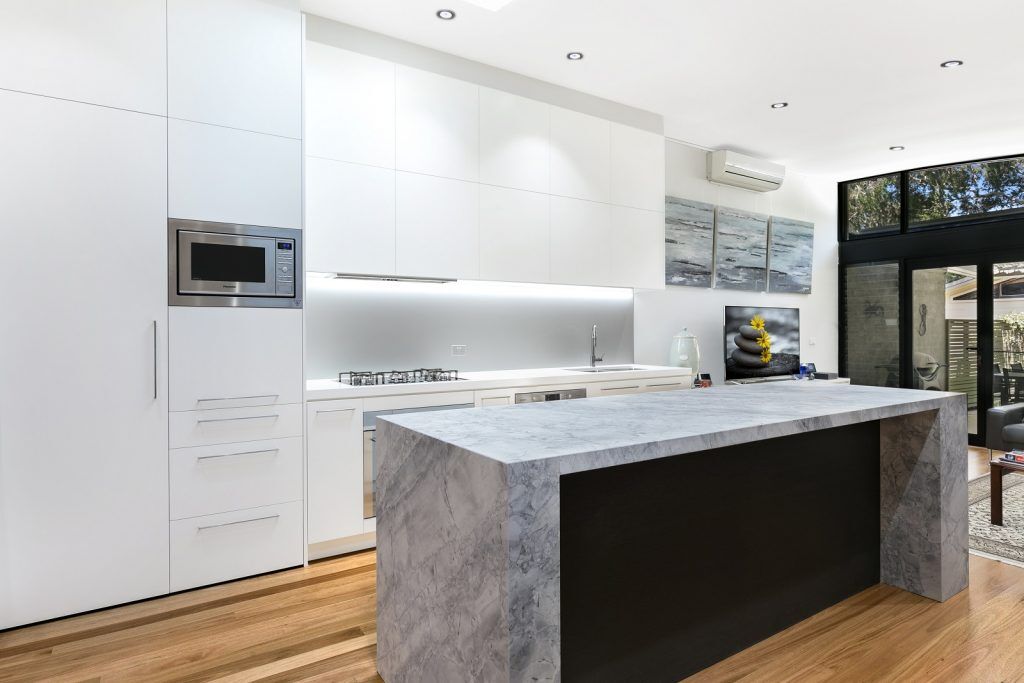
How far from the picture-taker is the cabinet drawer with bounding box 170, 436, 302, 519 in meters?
2.69

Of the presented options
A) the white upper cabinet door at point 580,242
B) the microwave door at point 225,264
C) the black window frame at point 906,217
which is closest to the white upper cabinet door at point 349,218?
the microwave door at point 225,264

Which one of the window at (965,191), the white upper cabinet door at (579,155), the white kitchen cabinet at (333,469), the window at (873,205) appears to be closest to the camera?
the white kitchen cabinet at (333,469)

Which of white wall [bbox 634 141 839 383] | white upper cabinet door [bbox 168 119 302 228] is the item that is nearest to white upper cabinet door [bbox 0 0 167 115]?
white upper cabinet door [bbox 168 119 302 228]

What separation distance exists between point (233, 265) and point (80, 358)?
0.72 metres

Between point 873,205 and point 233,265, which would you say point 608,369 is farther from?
point 873,205

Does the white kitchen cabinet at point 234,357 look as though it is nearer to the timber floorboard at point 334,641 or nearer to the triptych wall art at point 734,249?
the timber floorboard at point 334,641

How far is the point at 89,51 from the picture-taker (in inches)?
97.1

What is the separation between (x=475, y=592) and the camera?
1444 millimetres

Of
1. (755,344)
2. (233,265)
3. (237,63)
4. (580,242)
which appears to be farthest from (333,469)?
(755,344)

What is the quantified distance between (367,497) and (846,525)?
2.30 m

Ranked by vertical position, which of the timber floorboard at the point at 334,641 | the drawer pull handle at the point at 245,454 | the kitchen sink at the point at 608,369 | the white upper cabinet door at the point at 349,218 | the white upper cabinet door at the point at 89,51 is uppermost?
the white upper cabinet door at the point at 89,51

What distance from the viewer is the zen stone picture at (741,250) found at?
225 inches

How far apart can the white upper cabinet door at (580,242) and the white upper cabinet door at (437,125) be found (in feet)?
2.40

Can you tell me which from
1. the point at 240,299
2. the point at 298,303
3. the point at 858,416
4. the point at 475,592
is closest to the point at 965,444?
the point at 858,416
